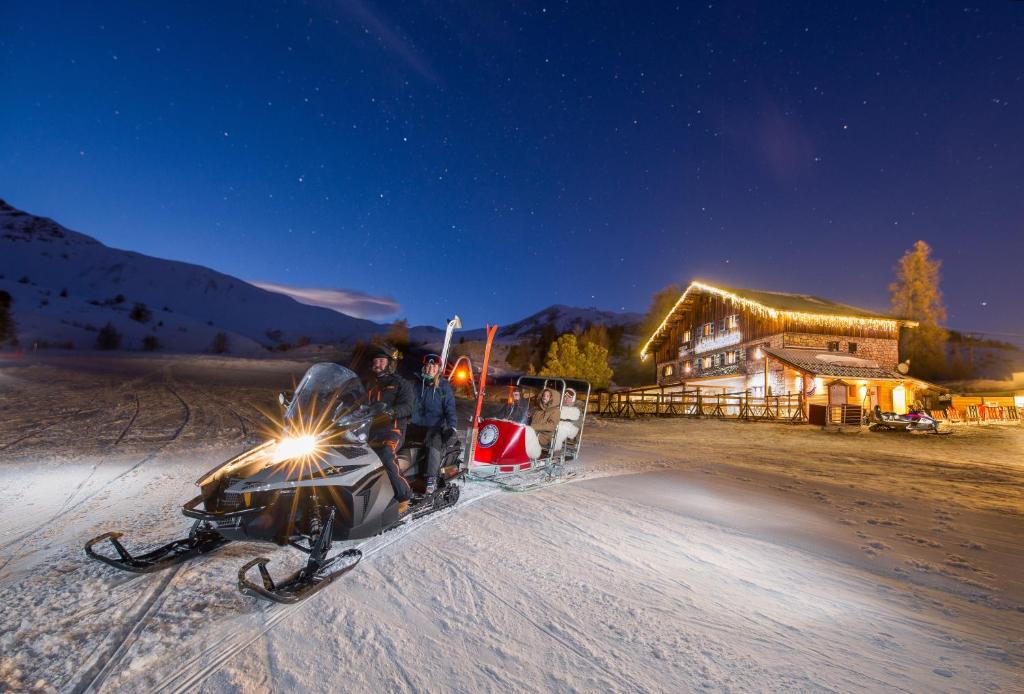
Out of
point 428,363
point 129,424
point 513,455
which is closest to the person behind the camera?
point 428,363

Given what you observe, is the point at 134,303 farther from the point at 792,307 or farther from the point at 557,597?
the point at 557,597

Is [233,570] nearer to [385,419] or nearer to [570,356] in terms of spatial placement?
[385,419]

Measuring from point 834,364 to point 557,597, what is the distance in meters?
28.2

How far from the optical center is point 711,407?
27.3 m

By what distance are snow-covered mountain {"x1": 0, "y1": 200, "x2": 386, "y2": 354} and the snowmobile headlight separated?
64683 mm

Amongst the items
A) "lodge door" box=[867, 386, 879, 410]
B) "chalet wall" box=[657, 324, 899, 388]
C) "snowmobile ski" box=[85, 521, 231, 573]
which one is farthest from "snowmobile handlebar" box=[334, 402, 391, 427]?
"lodge door" box=[867, 386, 879, 410]

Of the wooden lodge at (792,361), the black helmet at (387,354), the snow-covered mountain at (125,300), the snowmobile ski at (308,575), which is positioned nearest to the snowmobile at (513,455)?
the black helmet at (387,354)

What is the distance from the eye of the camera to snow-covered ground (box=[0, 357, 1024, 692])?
2832mm

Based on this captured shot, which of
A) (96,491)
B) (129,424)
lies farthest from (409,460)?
(129,424)

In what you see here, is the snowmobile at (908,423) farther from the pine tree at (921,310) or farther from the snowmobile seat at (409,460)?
the pine tree at (921,310)

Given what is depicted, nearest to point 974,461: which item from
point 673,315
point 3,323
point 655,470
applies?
point 655,470

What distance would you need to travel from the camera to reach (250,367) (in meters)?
43.4

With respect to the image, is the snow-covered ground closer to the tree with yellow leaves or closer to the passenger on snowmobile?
the passenger on snowmobile

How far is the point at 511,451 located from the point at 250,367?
42053 millimetres
